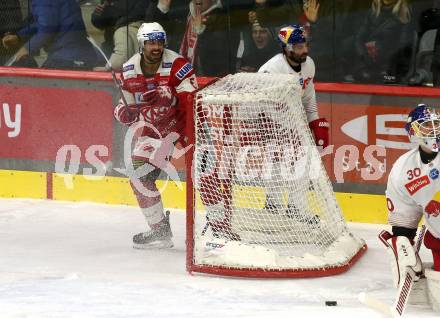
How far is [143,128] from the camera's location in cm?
798

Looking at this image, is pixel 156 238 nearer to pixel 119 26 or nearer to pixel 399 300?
pixel 119 26

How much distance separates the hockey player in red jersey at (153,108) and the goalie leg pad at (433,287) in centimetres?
192

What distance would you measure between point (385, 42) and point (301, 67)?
0.64m

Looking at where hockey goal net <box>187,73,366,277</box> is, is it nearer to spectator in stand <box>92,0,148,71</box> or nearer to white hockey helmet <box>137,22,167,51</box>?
white hockey helmet <box>137,22,167,51</box>

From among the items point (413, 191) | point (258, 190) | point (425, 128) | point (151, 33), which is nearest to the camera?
point (425, 128)

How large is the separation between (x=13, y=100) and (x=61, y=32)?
1.90 ft

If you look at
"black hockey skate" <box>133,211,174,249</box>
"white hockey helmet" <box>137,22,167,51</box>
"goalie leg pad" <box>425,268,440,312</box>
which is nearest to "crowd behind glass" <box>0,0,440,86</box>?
"white hockey helmet" <box>137,22,167,51</box>

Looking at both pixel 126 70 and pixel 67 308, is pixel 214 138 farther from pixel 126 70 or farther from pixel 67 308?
pixel 67 308

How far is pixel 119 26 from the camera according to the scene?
30.2ft

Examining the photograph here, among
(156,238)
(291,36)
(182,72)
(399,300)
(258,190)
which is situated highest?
(291,36)

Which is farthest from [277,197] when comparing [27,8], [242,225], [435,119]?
[27,8]

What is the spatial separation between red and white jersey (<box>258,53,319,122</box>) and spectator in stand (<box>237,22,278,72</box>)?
631mm

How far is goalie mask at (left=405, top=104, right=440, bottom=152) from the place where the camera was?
624 cm

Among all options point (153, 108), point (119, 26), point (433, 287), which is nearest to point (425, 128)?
point (433, 287)
